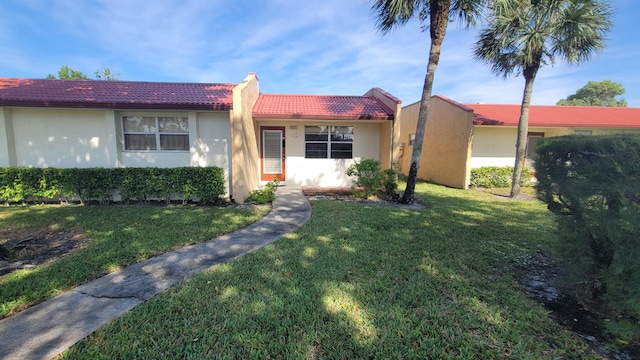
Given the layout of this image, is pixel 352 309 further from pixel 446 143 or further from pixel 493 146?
pixel 493 146

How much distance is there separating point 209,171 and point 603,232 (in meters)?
8.27

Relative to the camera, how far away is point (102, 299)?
3.31 metres

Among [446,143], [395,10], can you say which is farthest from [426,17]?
[446,143]

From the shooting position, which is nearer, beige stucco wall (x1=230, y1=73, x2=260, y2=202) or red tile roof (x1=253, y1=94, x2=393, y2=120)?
beige stucco wall (x1=230, y1=73, x2=260, y2=202)

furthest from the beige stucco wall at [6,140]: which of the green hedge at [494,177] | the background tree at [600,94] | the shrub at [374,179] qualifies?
the background tree at [600,94]

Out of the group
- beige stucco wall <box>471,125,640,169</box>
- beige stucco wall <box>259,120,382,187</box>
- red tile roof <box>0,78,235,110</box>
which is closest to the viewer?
red tile roof <box>0,78,235,110</box>

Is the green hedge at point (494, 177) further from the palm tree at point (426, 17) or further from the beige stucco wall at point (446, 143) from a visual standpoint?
the palm tree at point (426, 17)

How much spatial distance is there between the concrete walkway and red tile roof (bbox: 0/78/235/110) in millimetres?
4995

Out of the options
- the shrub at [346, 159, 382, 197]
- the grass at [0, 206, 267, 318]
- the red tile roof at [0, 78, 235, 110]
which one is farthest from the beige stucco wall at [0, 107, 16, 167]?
the shrub at [346, 159, 382, 197]

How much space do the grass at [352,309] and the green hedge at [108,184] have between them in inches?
169

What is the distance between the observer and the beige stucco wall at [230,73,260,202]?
844 cm

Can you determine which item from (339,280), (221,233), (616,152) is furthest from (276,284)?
(616,152)

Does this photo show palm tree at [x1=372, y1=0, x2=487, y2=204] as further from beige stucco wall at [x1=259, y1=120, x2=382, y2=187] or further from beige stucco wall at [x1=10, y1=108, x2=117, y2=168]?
beige stucco wall at [x1=10, y1=108, x2=117, y2=168]

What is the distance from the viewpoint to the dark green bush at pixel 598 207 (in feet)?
8.21
